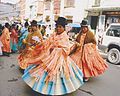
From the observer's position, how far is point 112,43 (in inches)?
473

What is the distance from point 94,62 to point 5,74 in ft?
8.79

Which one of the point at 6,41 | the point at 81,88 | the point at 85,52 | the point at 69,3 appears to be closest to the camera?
the point at 81,88

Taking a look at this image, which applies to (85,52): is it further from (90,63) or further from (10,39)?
(10,39)

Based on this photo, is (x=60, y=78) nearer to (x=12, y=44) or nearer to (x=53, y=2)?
(x=12, y=44)

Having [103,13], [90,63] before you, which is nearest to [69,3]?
[103,13]

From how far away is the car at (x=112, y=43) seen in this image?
38.8ft

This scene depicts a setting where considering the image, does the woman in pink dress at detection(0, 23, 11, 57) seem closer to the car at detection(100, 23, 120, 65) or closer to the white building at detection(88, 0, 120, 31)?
the car at detection(100, 23, 120, 65)

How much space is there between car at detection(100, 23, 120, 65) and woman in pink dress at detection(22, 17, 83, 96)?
644 centimetres

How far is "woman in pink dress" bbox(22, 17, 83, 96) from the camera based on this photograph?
5.36 metres

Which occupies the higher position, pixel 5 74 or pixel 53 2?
pixel 53 2

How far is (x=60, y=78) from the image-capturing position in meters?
5.40

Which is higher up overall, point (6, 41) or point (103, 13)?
point (103, 13)

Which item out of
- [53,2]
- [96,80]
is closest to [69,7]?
[53,2]

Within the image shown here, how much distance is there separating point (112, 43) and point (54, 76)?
7137 mm
